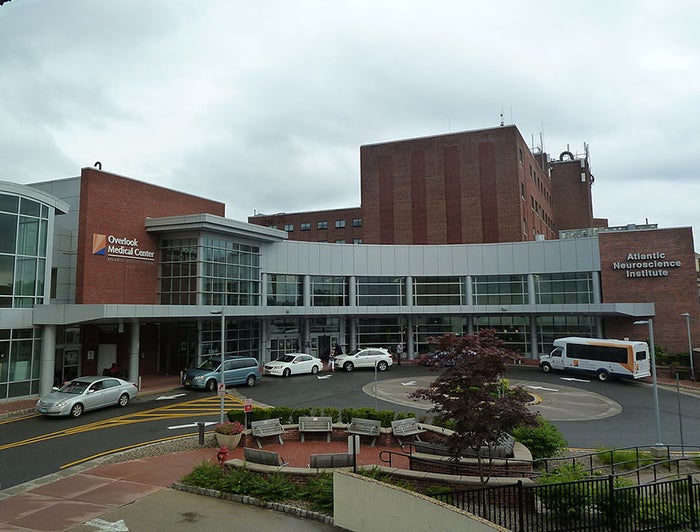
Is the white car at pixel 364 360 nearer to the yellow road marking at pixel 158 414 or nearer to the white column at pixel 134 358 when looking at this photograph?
the yellow road marking at pixel 158 414

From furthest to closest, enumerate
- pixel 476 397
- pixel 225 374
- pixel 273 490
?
pixel 225 374, pixel 273 490, pixel 476 397

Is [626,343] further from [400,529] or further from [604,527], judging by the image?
[400,529]

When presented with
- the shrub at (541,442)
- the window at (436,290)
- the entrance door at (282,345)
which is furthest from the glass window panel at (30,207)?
the window at (436,290)

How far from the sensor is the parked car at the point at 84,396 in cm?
2005

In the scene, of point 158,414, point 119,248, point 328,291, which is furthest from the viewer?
point 328,291

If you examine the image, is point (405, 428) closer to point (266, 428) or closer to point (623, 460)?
point (266, 428)

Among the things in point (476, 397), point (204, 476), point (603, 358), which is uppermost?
point (476, 397)

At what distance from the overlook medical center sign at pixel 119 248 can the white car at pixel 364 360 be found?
14.4 m

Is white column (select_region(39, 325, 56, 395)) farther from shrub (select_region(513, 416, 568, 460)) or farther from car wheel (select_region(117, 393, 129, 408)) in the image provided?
shrub (select_region(513, 416, 568, 460))

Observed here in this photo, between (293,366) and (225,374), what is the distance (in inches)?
254

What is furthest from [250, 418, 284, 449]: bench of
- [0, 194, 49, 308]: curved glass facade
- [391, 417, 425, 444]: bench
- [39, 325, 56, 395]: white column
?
[0, 194, 49, 308]: curved glass facade

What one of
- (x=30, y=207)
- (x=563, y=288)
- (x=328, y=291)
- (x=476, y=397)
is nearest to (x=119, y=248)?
(x=30, y=207)

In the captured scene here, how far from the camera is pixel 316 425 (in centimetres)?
1714

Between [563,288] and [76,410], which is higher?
[563,288]
